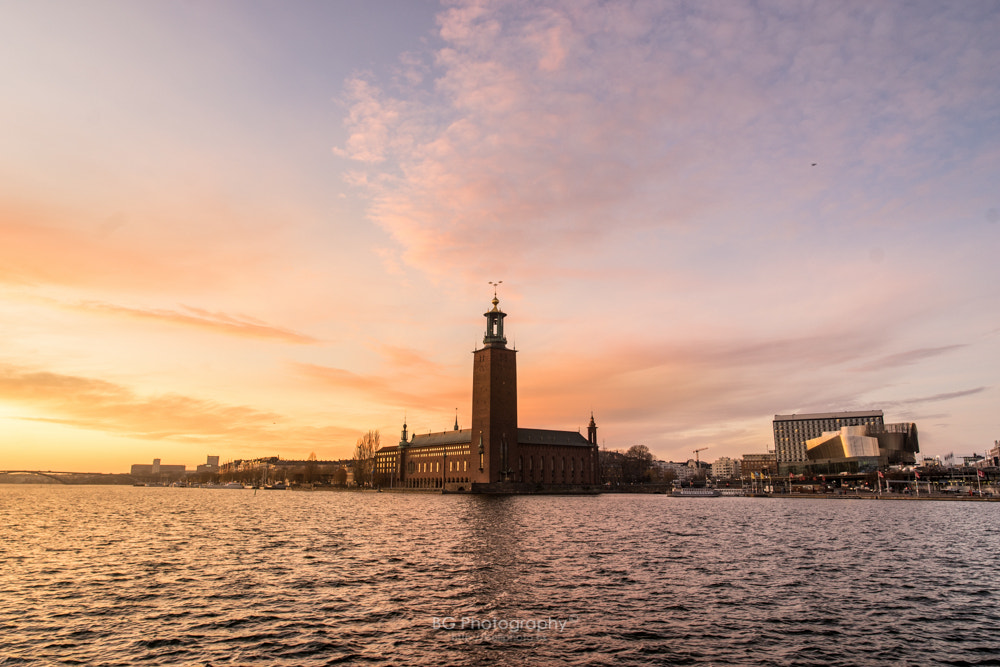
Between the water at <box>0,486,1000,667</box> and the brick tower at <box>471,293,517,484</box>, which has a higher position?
the brick tower at <box>471,293,517,484</box>

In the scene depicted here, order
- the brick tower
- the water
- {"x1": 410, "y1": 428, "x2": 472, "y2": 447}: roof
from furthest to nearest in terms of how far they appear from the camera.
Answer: {"x1": 410, "y1": 428, "x2": 472, "y2": 447}: roof → the brick tower → the water

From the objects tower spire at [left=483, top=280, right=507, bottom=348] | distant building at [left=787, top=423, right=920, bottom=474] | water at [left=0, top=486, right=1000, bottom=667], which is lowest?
water at [left=0, top=486, right=1000, bottom=667]

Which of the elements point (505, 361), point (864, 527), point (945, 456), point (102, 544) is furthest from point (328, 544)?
point (945, 456)

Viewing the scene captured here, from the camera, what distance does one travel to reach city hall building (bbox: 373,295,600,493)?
14962 cm

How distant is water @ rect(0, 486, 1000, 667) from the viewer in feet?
56.0

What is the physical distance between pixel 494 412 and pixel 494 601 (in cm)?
12732

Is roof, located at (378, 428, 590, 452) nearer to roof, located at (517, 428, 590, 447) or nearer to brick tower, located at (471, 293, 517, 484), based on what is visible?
roof, located at (517, 428, 590, 447)

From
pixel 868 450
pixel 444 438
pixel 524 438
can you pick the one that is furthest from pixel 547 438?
pixel 868 450

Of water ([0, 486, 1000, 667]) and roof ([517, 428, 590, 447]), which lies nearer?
water ([0, 486, 1000, 667])

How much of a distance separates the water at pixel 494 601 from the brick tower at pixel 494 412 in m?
104

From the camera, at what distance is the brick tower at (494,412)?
148 meters

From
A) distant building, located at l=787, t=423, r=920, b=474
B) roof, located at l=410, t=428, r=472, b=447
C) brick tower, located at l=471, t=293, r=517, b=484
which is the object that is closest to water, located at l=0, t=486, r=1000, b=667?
brick tower, located at l=471, t=293, r=517, b=484

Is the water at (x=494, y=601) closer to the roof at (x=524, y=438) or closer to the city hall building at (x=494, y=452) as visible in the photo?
the city hall building at (x=494, y=452)

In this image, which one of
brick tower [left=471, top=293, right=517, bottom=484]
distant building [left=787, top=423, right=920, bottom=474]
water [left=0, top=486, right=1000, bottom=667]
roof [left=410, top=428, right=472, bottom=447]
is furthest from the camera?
distant building [left=787, top=423, right=920, bottom=474]
